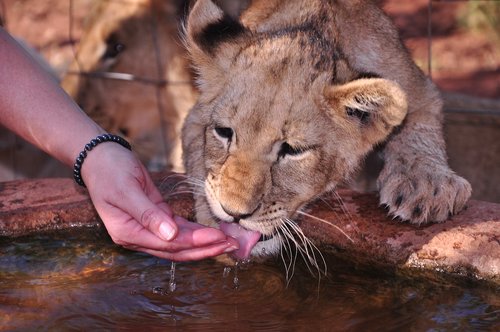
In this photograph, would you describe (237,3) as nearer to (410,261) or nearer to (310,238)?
(310,238)

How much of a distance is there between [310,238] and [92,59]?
253 cm

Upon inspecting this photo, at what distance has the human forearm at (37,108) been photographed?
8.74 ft

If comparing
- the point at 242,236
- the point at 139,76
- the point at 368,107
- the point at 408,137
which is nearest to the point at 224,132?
the point at 242,236

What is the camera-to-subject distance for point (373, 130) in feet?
9.50

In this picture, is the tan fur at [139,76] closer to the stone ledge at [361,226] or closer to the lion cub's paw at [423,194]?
the stone ledge at [361,226]

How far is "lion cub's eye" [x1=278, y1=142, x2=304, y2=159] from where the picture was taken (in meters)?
2.73

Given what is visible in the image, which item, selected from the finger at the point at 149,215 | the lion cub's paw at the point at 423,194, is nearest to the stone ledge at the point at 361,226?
the lion cub's paw at the point at 423,194

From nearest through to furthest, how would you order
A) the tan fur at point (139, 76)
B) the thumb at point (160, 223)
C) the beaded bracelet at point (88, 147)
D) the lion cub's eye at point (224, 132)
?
the thumb at point (160, 223) < the beaded bracelet at point (88, 147) < the lion cub's eye at point (224, 132) < the tan fur at point (139, 76)

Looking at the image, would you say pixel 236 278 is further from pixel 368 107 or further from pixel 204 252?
pixel 368 107

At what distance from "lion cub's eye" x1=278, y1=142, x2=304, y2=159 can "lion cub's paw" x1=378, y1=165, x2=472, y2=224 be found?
33 cm

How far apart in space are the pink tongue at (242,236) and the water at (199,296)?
0.35 ft

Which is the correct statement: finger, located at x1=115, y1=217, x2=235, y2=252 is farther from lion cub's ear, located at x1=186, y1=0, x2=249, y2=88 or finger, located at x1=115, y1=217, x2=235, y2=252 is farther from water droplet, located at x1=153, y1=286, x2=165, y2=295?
lion cub's ear, located at x1=186, y1=0, x2=249, y2=88

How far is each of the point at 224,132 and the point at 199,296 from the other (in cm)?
52

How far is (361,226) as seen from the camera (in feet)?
9.08
